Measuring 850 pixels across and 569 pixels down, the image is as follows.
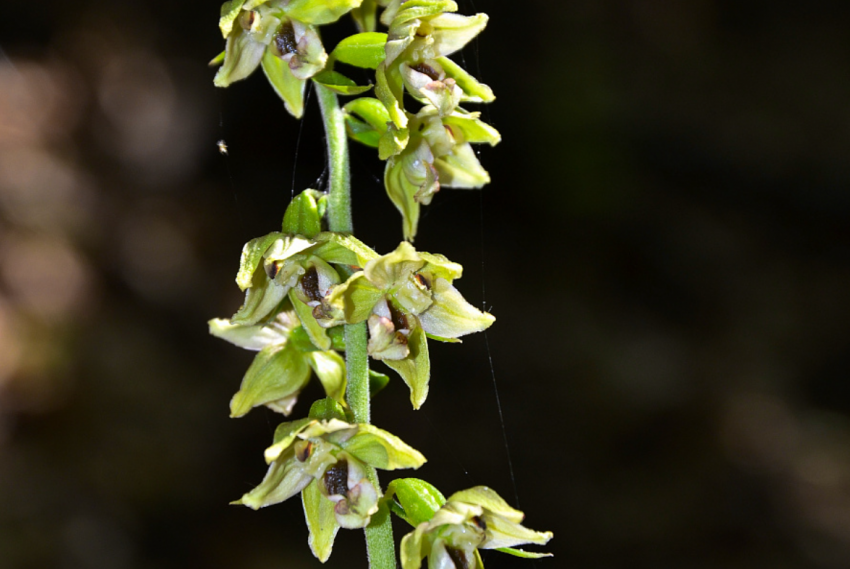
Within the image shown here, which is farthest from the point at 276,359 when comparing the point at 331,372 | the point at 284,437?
the point at 284,437

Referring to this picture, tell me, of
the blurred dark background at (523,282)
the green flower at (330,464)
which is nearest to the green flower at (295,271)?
the green flower at (330,464)

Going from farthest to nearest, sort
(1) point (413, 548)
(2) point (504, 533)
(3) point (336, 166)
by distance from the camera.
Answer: (3) point (336, 166) < (2) point (504, 533) < (1) point (413, 548)

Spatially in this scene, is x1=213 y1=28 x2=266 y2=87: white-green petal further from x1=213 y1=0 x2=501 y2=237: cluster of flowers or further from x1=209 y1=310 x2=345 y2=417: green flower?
x1=209 y1=310 x2=345 y2=417: green flower

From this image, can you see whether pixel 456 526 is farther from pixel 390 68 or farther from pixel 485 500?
pixel 390 68

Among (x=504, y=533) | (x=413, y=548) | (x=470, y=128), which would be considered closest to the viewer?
(x=413, y=548)

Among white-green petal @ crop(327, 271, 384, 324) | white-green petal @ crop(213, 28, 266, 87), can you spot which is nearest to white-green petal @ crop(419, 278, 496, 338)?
white-green petal @ crop(327, 271, 384, 324)

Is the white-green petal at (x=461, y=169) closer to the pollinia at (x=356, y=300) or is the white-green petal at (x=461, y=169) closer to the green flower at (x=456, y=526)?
the pollinia at (x=356, y=300)

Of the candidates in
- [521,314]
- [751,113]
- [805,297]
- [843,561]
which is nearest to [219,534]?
[521,314]
